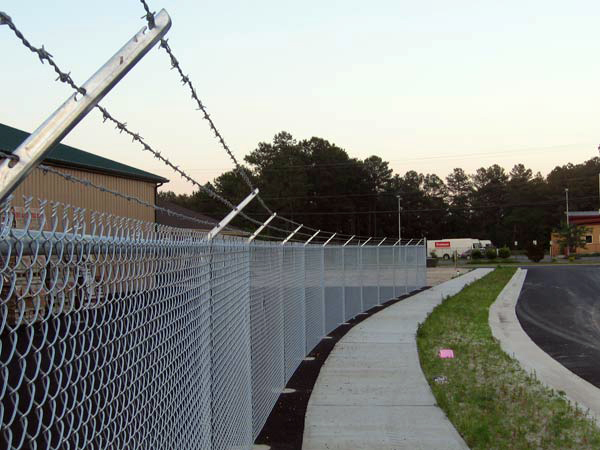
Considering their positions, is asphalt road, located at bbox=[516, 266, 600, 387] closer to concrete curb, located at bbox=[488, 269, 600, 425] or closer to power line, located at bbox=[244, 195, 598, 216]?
concrete curb, located at bbox=[488, 269, 600, 425]

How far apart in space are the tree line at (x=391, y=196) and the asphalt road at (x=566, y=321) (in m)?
48.3

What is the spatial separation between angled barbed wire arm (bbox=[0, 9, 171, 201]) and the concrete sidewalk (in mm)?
4559

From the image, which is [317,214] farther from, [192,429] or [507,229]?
[192,429]

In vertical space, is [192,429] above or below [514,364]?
above

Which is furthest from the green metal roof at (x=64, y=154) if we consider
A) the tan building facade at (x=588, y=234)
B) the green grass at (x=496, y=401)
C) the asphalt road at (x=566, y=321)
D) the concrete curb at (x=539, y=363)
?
the tan building facade at (x=588, y=234)

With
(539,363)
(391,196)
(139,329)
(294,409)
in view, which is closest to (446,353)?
(539,363)

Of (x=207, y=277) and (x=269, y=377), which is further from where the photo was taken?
(x=269, y=377)

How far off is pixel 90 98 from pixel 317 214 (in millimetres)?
88085

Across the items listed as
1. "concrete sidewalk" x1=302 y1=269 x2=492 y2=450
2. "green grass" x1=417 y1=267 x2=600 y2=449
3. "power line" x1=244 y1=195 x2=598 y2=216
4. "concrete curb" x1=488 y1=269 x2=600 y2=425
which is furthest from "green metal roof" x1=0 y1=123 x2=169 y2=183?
"power line" x1=244 y1=195 x2=598 y2=216

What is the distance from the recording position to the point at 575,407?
7.39 m

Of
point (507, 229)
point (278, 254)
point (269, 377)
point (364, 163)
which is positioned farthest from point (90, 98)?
point (507, 229)

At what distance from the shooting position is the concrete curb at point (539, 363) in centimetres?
806

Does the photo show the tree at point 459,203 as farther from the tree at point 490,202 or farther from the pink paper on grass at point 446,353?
the pink paper on grass at point 446,353

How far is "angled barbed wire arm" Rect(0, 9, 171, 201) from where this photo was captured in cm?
170
